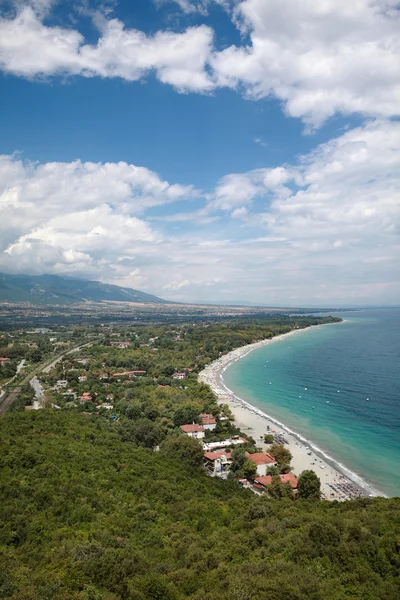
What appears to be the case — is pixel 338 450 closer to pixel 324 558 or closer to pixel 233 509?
pixel 233 509

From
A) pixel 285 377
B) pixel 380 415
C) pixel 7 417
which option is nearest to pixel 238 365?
pixel 285 377

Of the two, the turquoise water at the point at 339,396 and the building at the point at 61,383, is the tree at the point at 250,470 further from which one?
the building at the point at 61,383

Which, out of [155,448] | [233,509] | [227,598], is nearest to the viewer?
[227,598]

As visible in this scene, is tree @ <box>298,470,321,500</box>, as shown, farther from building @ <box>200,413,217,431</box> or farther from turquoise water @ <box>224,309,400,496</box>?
building @ <box>200,413,217,431</box>

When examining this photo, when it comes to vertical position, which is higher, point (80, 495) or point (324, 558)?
point (324, 558)

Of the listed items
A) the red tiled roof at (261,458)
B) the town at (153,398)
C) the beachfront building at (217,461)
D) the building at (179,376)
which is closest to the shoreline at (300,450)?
the town at (153,398)

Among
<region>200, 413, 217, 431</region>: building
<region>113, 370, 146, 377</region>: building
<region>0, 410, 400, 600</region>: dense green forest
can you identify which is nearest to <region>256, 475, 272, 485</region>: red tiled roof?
<region>0, 410, 400, 600</region>: dense green forest

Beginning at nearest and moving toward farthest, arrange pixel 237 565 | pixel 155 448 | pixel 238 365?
pixel 237 565
pixel 155 448
pixel 238 365
